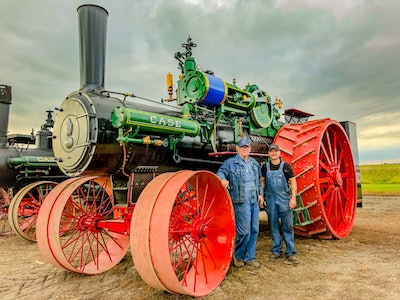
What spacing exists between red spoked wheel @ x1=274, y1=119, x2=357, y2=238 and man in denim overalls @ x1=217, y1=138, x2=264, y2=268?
945 mm

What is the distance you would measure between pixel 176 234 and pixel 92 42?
265 cm

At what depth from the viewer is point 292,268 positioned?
3629mm

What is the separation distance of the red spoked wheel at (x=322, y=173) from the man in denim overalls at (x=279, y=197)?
41 cm

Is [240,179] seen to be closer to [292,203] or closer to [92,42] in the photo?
[292,203]

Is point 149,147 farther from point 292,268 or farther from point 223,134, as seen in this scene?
point 292,268

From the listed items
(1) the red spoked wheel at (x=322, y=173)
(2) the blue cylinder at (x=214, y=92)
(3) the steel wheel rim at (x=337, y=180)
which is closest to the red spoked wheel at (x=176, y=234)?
(2) the blue cylinder at (x=214, y=92)

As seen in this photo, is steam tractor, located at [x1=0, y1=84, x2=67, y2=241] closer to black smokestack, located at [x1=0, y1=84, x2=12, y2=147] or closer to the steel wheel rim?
black smokestack, located at [x1=0, y1=84, x2=12, y2=147]

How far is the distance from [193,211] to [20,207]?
15.8ft

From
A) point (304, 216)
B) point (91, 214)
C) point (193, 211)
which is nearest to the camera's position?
point (193, 211)

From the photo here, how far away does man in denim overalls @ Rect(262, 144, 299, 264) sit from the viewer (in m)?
4.04

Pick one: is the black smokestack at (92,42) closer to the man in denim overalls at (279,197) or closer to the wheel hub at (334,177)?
the man in denim overalls at (279,197)

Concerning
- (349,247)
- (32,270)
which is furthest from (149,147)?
(349,247)

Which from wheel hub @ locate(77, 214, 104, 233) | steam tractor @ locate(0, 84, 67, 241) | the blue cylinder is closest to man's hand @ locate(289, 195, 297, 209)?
the blue cylinder

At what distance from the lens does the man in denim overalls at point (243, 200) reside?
3691mm
